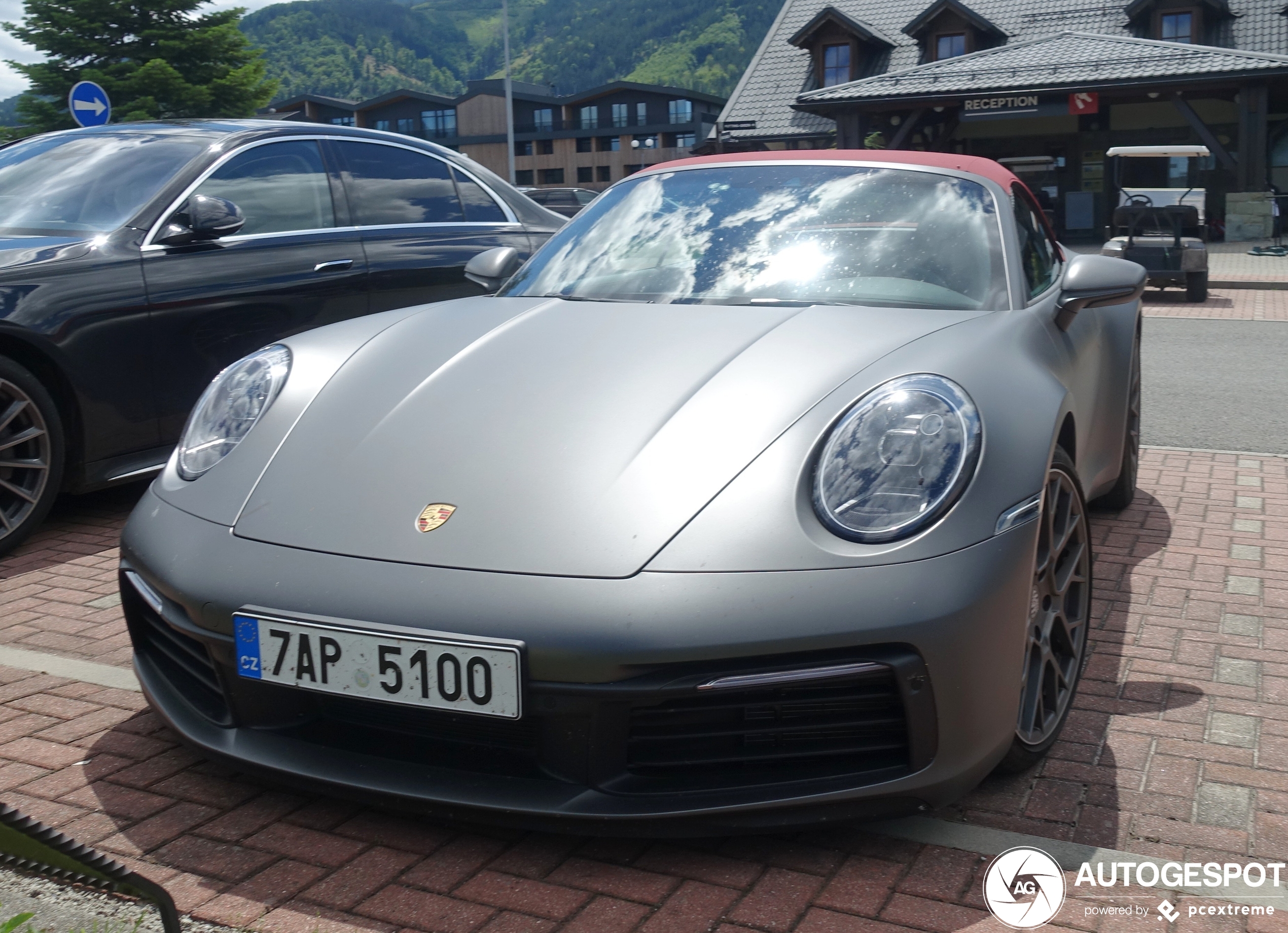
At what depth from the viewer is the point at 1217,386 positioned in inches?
305

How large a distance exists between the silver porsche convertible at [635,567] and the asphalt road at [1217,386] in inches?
151

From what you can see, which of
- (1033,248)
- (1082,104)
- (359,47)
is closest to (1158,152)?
(1082,104)

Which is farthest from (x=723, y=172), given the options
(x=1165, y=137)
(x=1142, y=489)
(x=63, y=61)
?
(x=63, y=61)

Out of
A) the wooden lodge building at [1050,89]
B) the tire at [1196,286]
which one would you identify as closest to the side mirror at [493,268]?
the tire at [1196,286]

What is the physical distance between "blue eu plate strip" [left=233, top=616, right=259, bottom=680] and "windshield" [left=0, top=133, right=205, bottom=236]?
2.86m

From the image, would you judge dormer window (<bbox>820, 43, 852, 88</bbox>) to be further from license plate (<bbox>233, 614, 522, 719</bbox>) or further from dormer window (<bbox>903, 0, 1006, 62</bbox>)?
license plate (<bbox>233, 614, 522, 719</bbox>)

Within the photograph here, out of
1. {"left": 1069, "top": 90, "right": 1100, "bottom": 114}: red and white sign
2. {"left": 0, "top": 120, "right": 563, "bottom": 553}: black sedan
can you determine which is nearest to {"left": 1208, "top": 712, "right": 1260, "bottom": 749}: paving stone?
{"left": 0, "top": 120, "right": 563, "bottom": 553}: black sedan

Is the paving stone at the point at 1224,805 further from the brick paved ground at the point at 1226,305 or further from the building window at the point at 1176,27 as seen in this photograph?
the building window at the point at 1176,27

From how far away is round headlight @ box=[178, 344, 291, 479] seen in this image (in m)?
2.61

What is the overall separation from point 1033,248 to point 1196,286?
11.5 metres

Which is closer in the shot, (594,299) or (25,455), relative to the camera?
(594,299)

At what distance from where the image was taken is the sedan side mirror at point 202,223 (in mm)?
4438

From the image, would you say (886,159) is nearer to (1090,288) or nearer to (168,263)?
(1090,288)

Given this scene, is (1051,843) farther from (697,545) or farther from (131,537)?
(131,537)
